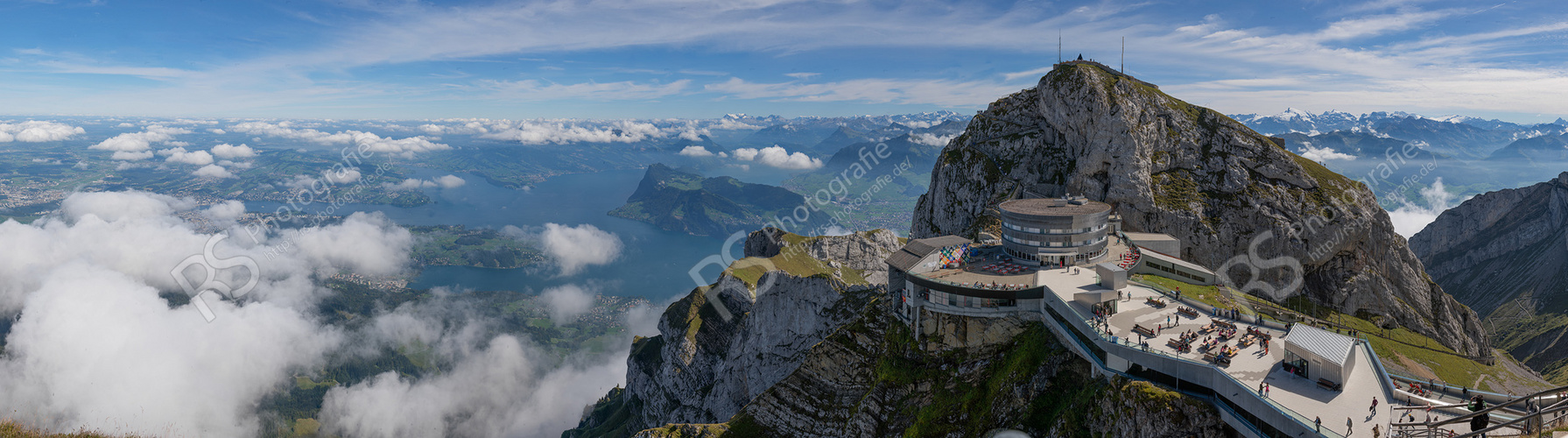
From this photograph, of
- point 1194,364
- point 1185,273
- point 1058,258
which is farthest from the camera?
Answer: point 1185,273

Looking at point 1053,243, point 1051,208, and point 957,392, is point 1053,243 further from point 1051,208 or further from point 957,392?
point 957,392

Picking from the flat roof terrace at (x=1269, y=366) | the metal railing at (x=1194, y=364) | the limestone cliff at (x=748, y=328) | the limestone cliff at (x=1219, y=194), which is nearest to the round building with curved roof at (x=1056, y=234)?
the flat roof terrace at (x=1269, y=366)

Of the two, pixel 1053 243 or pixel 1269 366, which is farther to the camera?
pixel 1053 243

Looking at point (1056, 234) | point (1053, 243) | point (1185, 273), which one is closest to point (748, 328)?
point (1053, 243)

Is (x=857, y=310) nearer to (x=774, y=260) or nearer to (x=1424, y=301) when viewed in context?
(x=774, y=260)

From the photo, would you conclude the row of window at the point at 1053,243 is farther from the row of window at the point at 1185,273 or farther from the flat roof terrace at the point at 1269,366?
the flat roof terrace at the point at 1269,366

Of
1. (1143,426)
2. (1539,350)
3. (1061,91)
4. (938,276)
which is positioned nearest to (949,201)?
(1061,91)
